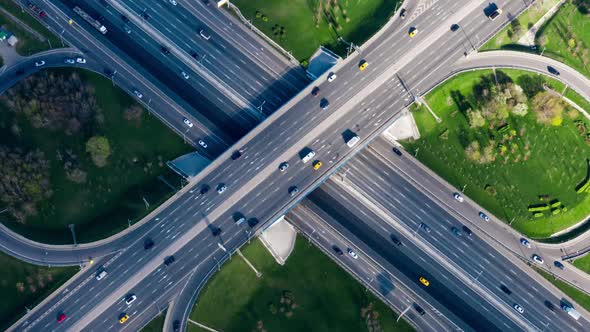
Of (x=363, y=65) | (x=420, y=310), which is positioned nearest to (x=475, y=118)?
(x=363, y=65)

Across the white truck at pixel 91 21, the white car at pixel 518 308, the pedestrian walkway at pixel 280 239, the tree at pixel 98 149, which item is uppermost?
the white truck at pixel 91 21

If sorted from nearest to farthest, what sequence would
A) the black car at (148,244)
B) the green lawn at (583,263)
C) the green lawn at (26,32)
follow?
the black car at (148,244) → the green lawn at (583,263) → the green lawn at (26,32)

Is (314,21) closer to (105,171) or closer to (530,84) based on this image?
(530,84)

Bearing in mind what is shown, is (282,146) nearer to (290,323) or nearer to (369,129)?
(369,129)

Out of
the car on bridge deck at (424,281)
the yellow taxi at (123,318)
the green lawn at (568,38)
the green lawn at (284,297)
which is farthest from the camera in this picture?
the green lawn at (568,38)

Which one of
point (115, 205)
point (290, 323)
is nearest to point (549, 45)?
point (290, 323)

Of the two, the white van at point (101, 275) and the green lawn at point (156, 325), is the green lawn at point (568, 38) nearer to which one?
the green lawn at point (156, 325)

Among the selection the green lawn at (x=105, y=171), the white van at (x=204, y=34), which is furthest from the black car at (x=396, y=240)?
the white van at (x=204, y=34)

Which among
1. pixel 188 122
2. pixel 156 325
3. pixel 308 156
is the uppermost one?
pixel 188 122
